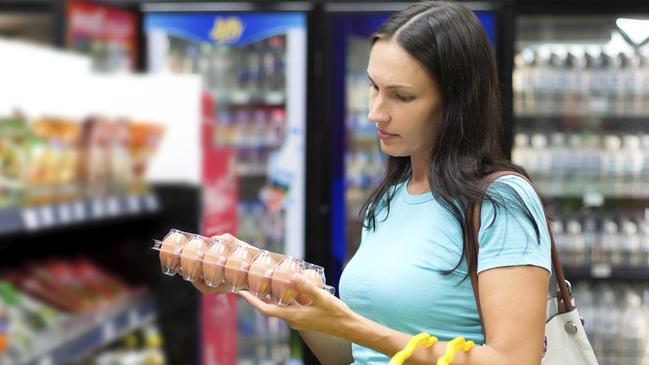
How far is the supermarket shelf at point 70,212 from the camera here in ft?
7.45

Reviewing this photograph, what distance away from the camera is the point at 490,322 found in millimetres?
1447

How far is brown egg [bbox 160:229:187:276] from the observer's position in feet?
5.28

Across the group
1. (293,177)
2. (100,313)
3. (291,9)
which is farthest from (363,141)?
(100,313)

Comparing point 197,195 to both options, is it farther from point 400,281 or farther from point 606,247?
point 606,247

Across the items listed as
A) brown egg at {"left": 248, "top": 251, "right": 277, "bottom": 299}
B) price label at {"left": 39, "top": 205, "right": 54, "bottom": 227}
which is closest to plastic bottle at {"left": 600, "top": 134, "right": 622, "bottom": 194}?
price label at {"left": 39, "top": 205, "right": 54, "bottom": 227}

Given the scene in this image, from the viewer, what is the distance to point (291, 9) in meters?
4.57

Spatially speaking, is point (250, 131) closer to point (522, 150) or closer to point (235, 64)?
point (235, 64)

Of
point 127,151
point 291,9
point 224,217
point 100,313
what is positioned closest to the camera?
point 100,313

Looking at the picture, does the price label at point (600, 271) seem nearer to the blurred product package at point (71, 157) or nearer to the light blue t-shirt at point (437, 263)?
the blurred product package at point (71, 157)

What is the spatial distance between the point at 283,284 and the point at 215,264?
0.16m

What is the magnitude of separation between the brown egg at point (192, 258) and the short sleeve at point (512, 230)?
0.47 meters

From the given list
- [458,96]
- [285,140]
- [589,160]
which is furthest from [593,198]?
[458,96]

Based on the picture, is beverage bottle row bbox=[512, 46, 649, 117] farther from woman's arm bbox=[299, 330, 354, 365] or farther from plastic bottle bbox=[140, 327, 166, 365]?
woman's arm bbox=[299, 330, 354, 365]

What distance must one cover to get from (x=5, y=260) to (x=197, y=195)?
2.39 ft
